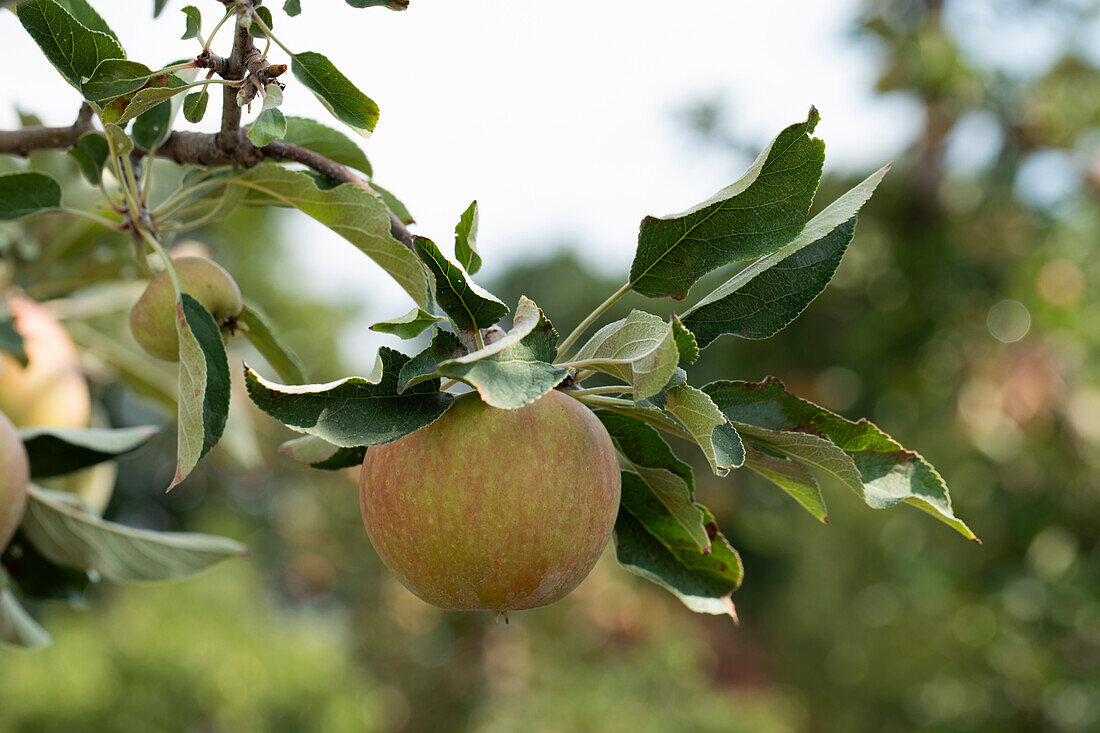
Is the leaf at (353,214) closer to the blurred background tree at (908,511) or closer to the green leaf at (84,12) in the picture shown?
the green leaf at (84,12)

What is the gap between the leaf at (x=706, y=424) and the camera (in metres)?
0.28

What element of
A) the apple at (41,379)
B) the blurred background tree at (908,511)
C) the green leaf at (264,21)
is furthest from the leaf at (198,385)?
the blurred background tree at (908,511)

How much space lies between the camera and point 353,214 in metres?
0.36

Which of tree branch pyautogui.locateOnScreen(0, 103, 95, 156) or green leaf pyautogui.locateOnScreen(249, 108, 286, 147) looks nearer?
green leaf pyautogui.locateOnScreen(249, 108, 286, 147)

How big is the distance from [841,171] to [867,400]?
26.1 inches

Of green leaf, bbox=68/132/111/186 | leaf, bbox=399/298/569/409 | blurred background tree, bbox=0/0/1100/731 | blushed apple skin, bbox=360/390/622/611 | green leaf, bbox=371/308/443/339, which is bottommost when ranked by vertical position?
blurred background tree, bbox=0/0/1100/731

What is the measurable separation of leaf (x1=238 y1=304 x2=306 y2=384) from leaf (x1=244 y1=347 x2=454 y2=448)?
12 cm

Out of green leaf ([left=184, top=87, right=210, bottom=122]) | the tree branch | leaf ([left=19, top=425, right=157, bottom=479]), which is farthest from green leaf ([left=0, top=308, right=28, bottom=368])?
green leaf ([left=184, top=87, right=210, bottom=122])

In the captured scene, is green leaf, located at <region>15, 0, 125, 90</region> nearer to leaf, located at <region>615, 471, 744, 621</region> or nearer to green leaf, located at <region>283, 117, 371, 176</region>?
green leaf, located at <region>283, 117, 371, 176</region>

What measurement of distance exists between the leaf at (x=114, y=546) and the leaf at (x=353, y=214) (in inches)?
9.0

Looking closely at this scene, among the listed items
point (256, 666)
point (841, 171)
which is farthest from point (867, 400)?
point (256, 666)

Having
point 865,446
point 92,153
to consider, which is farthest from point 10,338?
point 865,446

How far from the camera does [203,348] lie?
354 millimetres

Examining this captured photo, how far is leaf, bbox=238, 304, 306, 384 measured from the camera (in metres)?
0.42
